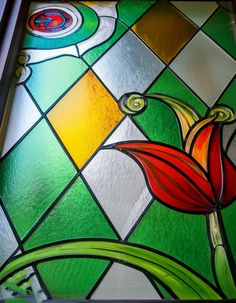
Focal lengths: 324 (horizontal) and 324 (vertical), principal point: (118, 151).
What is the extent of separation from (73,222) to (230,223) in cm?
38

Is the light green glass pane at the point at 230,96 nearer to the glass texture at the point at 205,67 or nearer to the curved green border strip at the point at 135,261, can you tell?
the glass texture at the point at 205,67

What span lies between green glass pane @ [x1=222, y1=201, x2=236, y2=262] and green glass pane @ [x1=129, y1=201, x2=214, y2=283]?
0.05 meters

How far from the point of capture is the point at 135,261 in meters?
0.72

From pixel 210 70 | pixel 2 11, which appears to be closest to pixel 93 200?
pixel 210 70

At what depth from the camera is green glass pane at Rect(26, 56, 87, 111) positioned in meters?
1.03

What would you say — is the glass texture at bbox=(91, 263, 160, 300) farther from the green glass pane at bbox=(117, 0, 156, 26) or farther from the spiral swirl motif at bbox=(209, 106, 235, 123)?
the green glass pane at bbox=(117, 0, 156, 26)

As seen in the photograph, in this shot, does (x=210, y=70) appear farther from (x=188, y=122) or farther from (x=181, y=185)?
(x=181, y=185)

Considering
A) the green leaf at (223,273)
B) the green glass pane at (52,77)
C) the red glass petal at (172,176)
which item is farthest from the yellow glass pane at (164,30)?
the green leaf at (223,273)

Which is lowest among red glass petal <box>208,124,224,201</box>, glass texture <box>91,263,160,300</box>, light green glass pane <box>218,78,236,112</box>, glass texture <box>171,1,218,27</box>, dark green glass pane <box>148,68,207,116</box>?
glass texture <box>91,263,160,300</box>

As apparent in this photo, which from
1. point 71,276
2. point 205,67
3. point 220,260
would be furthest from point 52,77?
point 220,260

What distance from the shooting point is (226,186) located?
837mm

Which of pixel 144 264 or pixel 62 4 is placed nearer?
pixel 144 264

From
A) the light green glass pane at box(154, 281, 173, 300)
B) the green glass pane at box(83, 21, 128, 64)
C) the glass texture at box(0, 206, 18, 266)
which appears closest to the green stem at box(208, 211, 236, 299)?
the light green glass pane at box(154, 281, 173, 300)

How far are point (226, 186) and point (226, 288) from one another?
0.26 metres
